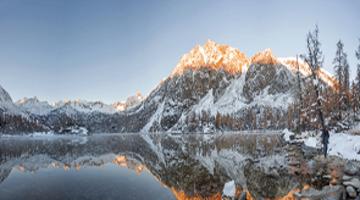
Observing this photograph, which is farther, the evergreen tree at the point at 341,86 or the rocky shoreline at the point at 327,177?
the evergreen tree at the point at 341,86

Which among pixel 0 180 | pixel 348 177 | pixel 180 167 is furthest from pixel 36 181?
pixel 348 177

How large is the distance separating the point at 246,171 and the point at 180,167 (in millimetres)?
10858

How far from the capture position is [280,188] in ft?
85.6

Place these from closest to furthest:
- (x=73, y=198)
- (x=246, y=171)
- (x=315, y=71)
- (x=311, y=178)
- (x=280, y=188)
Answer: (x=73, y=198)
(x=280, y=188)
(x=311, y=178)
(x=246, y=171)
(x=315, y=71)

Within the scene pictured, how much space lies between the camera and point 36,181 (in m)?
33.7

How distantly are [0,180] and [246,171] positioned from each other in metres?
29.4

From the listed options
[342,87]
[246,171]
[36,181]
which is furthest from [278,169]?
[342,87]

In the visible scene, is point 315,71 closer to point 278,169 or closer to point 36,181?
point 278,169

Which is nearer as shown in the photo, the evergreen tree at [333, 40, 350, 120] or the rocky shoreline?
the rocky shoreline

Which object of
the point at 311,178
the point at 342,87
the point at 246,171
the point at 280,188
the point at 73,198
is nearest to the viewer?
the point at 73,198

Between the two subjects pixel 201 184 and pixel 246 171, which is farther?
pixel 246 171

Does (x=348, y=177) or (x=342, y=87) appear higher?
(x=342, y=87)

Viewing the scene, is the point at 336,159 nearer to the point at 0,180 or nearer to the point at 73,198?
the point at 73,198

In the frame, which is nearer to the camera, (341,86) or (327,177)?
(327,177)
